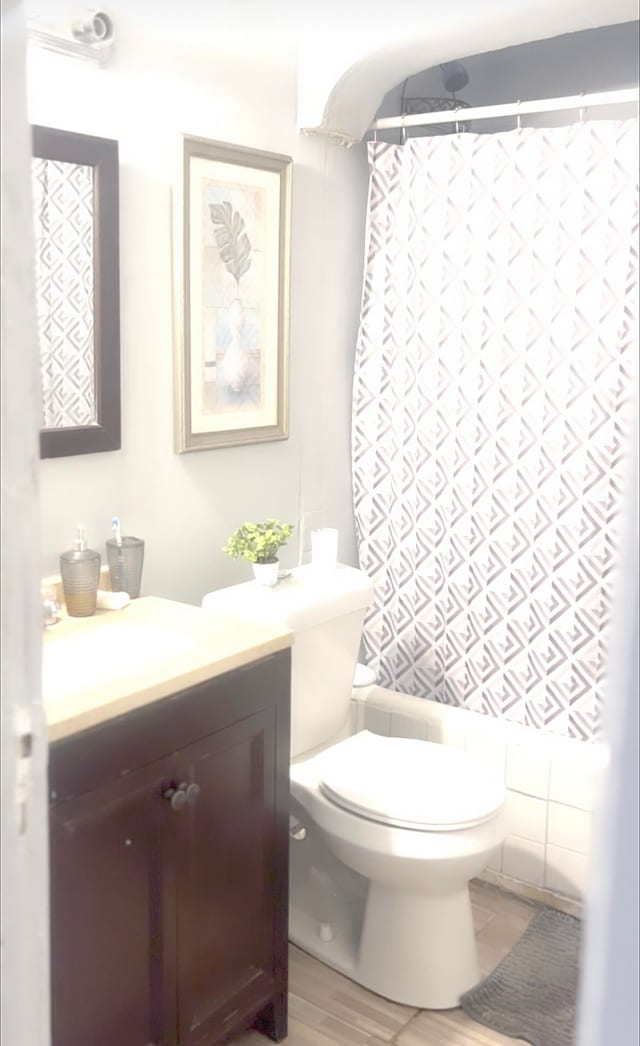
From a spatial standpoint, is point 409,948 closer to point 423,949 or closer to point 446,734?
point 423,949

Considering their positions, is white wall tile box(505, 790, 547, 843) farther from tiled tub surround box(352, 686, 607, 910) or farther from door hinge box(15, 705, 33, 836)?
door hinge box(15, 705, 33, 836)

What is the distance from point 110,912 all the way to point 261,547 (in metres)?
0.73

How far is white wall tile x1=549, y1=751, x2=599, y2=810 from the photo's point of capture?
1902mm

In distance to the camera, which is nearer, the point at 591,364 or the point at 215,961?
the point at 215,961

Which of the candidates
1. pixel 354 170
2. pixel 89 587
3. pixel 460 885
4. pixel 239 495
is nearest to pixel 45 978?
pixel 89 587

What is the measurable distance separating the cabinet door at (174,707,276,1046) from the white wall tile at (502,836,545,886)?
67 cm

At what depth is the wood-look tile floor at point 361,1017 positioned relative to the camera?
1.58 m

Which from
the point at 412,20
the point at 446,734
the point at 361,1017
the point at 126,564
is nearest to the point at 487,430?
the point at 446,734

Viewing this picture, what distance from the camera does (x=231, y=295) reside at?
1895 millimetres

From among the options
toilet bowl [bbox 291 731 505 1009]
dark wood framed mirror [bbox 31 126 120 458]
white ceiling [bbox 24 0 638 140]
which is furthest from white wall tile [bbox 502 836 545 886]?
white ceiling [bbox 24 0 638 140]

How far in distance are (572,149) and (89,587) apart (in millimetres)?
1106

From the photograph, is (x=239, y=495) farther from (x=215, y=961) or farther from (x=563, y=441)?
(x=215, y=961)

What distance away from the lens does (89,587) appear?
1562 millimetres

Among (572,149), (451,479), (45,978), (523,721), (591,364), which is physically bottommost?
(523,721)
